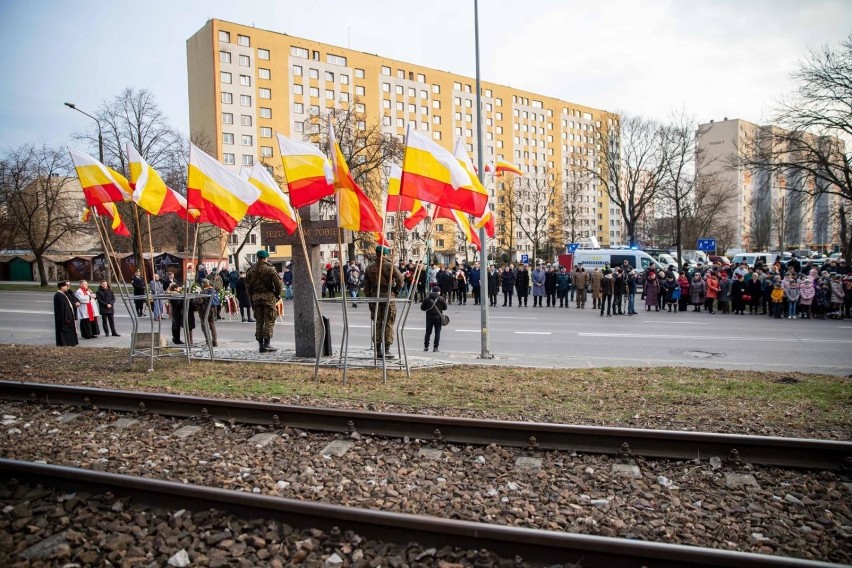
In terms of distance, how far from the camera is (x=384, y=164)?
140ft

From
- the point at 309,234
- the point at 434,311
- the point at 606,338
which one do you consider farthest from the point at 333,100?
the point at 309,234

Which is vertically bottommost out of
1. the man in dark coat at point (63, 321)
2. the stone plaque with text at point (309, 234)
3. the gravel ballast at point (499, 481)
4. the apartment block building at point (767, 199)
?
the gravel ballast at point (499, 481)

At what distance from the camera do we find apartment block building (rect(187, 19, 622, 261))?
6925 centimetres

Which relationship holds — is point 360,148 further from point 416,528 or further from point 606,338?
point 416,528

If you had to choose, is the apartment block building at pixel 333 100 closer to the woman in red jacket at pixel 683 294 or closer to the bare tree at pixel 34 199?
the bare tree at pixel 34 199

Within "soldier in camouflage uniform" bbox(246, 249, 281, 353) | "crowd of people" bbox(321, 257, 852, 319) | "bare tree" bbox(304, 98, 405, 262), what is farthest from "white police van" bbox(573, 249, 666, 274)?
"soldier in camouflage uniform" bbox(246, 249, 281, 353)

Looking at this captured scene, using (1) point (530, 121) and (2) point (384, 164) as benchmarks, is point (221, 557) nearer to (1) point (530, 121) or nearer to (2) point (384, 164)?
(2) point (384, 164)

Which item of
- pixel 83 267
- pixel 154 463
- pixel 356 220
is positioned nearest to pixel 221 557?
pixel 154 463

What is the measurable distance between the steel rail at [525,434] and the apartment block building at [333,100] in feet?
165

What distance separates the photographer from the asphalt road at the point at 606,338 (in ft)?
38.5

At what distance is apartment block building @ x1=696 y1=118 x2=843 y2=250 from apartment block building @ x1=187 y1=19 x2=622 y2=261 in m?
18.0

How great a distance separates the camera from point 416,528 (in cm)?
373

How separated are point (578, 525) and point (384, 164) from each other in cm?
4027

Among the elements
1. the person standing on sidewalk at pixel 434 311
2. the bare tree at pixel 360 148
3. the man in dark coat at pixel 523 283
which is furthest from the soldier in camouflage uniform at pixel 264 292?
the bare tree at pixel 360 148
